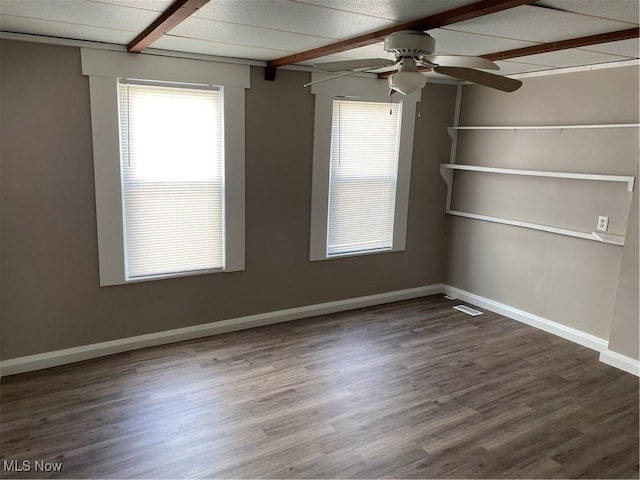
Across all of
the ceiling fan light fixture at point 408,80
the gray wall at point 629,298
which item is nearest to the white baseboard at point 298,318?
the gray wall at point 629,298

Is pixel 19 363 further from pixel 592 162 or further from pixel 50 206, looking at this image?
pixel 592 162

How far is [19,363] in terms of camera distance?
324cm

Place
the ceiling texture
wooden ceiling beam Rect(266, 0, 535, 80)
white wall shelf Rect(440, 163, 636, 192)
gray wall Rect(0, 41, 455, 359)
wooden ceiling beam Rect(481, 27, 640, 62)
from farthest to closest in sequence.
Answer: white wall shelf Rect(440, 163, 636, 192), gray wall Rect(0, 41, 455, 359), wooden ceiling beam Rect(481, 27, 640, 62), the ceiling texture, wooden ceiling beam Rect(266, 0, 535, 80)

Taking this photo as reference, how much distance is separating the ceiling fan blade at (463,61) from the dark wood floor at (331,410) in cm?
197

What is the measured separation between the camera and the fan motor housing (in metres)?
2.30

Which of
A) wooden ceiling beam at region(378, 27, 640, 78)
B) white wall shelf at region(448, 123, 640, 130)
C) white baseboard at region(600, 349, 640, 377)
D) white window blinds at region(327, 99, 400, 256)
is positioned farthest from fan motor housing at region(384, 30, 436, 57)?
white baseboard at region(600, 349, 640, 377)

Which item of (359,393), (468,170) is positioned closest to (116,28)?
(359,393)

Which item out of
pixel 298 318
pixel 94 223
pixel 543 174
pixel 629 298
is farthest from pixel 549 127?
→ pixel 94 223

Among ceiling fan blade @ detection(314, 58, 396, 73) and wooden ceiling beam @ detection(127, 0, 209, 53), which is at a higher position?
wooden ceiling beam @ detection(127, 0, 209, 53)

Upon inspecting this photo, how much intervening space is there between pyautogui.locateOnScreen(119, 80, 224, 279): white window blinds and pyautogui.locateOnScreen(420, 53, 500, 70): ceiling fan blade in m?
1.98

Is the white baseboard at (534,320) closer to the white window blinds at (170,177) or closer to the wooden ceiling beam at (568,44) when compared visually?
the wooden ceiling beam at (568,44)

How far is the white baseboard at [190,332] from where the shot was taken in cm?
329

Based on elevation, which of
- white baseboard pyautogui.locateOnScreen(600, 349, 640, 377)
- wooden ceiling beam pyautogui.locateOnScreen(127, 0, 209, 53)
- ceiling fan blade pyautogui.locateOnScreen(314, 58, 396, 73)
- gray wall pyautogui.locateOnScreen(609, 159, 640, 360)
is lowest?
white baseboard pyautogui.locateOnScreen(600, 349, 640, 377)

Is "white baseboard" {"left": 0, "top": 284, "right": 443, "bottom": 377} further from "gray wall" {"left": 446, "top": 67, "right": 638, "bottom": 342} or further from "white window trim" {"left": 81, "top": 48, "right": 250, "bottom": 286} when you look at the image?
"gray wall" {"left": 446, "top": 67, "right": 638, "bottom": 342}
